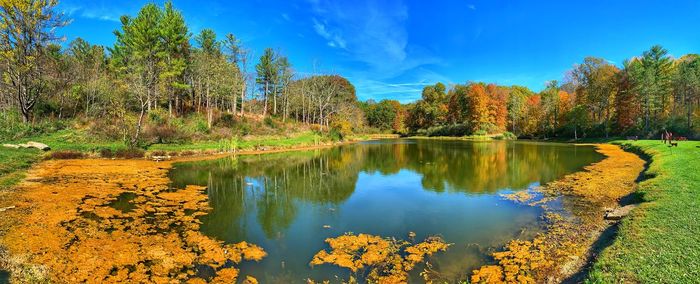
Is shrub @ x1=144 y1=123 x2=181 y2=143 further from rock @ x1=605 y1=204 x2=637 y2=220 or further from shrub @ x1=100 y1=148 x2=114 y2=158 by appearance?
rock @ x1=605 y1=204 x2=637 y2=220

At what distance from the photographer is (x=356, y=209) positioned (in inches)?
522

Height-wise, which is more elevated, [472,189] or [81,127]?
[81,127]

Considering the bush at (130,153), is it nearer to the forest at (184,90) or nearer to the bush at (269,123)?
the forest at (184,90)

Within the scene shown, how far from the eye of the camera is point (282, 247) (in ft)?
29.1

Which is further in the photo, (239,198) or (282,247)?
(239,198)

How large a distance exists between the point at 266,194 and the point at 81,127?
27.6 meters

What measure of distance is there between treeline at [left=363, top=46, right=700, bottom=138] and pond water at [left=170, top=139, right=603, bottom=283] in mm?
34501

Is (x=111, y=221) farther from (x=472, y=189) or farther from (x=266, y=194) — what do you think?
(x=472, y=189)

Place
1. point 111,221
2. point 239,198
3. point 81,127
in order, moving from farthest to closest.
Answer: point 81,127 < point 239,198 < point 111,221

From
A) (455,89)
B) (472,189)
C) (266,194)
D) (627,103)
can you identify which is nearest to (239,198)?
(266,194)

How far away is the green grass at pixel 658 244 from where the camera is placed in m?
5.55

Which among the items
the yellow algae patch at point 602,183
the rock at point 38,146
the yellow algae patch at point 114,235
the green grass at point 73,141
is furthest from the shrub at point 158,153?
the yellow algae patch at point 602,183

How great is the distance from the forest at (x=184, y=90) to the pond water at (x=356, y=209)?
15194mm

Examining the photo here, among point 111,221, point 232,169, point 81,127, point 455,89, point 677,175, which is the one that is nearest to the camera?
point 111,221
